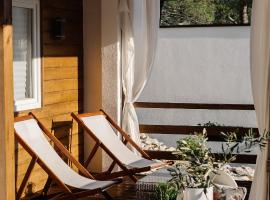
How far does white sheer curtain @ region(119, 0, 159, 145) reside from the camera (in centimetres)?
712

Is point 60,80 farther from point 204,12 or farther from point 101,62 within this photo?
point 204,12

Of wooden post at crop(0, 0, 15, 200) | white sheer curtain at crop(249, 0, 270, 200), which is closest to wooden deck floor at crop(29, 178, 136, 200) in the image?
white sheer curtain at crop(249, 0, 270, 200)

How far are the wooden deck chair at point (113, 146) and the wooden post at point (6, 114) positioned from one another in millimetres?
2140

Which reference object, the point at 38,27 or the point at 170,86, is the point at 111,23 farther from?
the point at 170,86

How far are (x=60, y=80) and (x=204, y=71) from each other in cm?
297

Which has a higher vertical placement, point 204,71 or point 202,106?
point 204,71

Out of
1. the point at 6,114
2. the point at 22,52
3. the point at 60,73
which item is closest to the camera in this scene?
the point at 6,114

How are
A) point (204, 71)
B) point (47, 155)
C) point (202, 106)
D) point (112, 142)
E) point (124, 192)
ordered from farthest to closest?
point (204, 71), point (202, 106), point (112, 142), point (124, 192), point (47, 155)

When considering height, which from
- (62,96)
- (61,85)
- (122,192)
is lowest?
(122,192)

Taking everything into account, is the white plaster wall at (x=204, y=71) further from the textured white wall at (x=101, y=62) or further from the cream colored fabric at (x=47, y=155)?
the cream colored fabric at (x=47, y=155)

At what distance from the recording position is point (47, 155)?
575 centimetres

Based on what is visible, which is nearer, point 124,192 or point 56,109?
point 124,192

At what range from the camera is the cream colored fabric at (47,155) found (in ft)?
17.8

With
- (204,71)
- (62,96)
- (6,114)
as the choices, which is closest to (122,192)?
(62,96)
